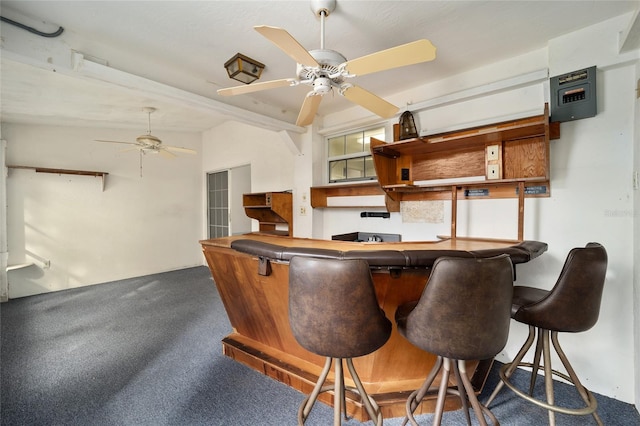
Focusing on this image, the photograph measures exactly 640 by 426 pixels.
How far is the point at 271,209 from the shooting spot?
3.97 meters

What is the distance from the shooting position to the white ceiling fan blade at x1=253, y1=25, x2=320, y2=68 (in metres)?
1.12

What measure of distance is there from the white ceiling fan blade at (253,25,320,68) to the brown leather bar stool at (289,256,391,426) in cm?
100

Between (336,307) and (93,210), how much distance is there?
536 cm

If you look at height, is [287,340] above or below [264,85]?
below

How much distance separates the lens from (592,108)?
1.89 m

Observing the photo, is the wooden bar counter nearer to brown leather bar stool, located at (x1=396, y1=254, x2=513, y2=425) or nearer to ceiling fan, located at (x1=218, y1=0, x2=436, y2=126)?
brown leather bar stool, located at (x1=396, y1=254, x2=513, y2=425)

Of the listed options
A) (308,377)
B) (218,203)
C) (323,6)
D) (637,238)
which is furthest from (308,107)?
(218,203)

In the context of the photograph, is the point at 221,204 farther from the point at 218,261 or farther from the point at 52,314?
the point at 218,261

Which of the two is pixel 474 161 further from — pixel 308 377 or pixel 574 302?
pixel 308 377

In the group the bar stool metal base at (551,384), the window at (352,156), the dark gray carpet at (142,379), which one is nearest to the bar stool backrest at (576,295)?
the bar stool metal base at (551,384)

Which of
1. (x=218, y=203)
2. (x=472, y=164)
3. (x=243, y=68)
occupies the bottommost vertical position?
(x=218, y=203)

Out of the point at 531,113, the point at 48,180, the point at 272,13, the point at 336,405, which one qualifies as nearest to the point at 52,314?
the point at 48,180

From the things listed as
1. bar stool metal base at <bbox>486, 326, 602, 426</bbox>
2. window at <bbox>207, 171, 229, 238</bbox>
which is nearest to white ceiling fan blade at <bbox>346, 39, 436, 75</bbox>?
bar stool metal base at <bbox>486, 326, 602, 426</bbox>

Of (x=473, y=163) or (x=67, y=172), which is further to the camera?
(x=67, y=172)
